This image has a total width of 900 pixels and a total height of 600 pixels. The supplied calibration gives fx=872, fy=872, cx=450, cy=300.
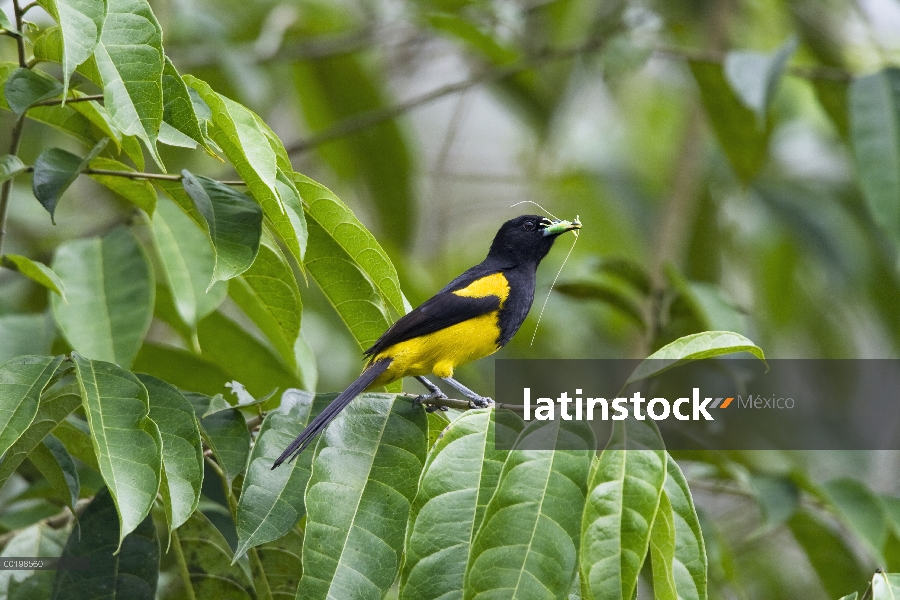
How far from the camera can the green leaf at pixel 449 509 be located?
144 centimetres

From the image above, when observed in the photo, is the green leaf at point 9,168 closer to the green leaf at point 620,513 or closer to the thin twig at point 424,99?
the green leaf at point 620,513

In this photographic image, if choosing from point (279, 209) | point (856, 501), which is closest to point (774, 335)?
point (856, 501)

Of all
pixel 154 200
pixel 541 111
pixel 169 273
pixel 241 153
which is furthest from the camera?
pixel 541 111

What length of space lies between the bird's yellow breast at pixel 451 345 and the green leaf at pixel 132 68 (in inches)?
33.7

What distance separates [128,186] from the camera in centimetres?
203

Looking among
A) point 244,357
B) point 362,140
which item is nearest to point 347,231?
point 244,357

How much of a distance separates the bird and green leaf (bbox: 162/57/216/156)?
1.97ft

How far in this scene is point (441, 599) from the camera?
4.69ft

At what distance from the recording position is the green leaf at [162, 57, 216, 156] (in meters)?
1.55

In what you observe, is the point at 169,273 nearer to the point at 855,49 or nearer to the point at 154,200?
the point at 154,200

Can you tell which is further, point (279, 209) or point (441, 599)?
point (279, 209)

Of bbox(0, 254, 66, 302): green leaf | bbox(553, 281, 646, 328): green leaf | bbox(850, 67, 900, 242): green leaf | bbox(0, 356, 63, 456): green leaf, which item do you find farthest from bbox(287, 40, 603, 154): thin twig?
bbox(0, 356, 63, 456): green leaf

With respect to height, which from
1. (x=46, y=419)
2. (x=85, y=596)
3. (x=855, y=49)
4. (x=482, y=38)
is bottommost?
(x=85, y=596)

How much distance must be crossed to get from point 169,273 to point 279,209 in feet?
3.40
